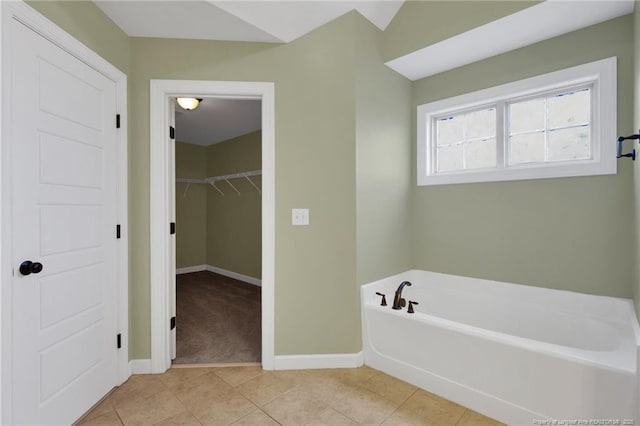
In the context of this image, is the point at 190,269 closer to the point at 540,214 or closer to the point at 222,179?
the point at 222,179

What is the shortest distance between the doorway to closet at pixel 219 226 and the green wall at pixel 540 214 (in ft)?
6.49

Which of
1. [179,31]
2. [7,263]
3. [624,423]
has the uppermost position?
[179,31]

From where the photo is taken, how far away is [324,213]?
2199mm

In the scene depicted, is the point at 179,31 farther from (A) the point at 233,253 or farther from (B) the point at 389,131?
(A) the point at 233,253

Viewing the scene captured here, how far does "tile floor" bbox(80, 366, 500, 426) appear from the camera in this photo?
1653mm

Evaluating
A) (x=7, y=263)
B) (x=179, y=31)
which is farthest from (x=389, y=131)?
(x=7, y=263)

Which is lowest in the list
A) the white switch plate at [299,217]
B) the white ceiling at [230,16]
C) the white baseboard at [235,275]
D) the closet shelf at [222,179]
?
the white baseboard at [235,275]

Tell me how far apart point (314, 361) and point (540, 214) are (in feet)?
6.54

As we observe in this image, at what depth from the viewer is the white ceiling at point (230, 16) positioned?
181 centimetres

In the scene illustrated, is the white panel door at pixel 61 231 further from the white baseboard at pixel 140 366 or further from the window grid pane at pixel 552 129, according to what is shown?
the window grid pane at pixel 552 129

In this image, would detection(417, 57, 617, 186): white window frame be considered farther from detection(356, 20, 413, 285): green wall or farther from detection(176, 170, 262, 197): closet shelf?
detection(176, 170, 262, 197): closet shelf

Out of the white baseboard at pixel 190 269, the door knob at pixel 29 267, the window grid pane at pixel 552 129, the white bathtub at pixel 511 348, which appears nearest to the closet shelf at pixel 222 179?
the white baseboard at pixel 190 269

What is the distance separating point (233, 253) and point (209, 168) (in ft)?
5.88

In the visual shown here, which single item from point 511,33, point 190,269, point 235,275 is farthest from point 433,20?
point 190,269
